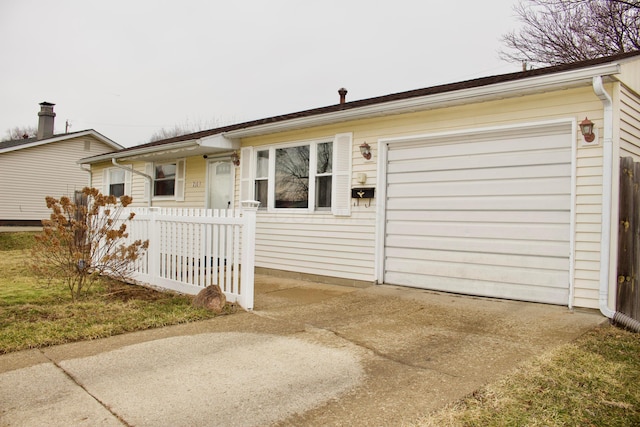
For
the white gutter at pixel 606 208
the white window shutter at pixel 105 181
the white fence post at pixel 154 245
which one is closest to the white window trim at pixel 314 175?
the white fence post at pixel 154 245

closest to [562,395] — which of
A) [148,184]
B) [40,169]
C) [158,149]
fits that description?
[158,149]

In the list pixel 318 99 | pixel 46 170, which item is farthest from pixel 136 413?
pixel 318 99

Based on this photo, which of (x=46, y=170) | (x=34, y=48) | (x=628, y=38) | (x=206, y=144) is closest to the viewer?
(x=206, y=144)

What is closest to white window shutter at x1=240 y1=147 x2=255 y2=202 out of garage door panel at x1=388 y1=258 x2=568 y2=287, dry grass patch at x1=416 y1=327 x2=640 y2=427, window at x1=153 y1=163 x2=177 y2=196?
window at x1=153 y1=163 x2=177 y2=196

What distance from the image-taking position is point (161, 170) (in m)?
11.6

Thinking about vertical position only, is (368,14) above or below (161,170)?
above

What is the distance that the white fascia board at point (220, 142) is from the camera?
840 cm

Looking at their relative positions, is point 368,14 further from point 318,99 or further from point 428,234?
point 318,99

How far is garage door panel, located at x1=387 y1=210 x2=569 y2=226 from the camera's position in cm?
525

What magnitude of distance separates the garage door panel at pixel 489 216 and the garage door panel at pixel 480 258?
44cm

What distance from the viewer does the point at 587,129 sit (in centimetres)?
486

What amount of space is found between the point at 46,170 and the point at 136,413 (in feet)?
74.3

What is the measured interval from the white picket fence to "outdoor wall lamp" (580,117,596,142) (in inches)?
151

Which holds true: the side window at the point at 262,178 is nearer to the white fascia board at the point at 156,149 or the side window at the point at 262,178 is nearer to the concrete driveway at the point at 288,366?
the white fascia board at the point at 156,149
